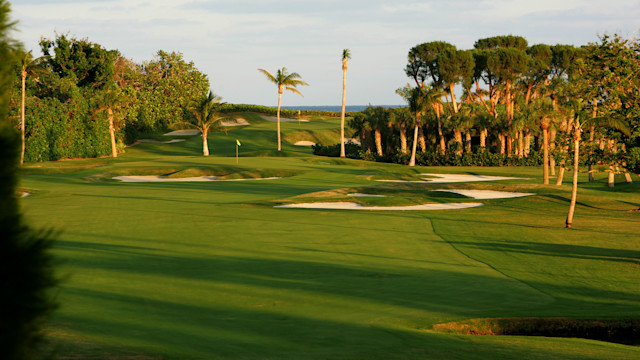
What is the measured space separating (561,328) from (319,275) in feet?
19.9

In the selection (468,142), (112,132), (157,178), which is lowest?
(157,178)

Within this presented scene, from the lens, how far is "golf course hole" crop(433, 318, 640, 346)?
40.9 ft

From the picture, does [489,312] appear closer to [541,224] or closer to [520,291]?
[520,291]

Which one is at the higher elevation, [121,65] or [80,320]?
[121,65]

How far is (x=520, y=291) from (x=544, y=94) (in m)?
60.4

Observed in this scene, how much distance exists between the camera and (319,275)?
1608 centimetres

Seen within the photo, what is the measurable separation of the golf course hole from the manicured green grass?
30 centimetres

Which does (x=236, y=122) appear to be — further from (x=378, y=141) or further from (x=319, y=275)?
(x=319, y=275)

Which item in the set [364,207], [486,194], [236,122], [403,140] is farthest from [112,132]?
[236,122]

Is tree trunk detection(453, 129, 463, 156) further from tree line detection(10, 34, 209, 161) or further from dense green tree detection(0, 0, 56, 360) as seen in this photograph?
dense green tree detection(0, 0, 56, 360)

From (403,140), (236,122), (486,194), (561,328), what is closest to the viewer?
(561,328)

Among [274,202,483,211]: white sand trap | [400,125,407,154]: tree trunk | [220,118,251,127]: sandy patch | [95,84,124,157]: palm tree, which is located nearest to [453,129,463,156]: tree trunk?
[400,125,407,154]: tree trunk

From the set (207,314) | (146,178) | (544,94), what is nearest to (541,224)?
(207,314)

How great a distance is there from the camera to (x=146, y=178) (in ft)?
159
